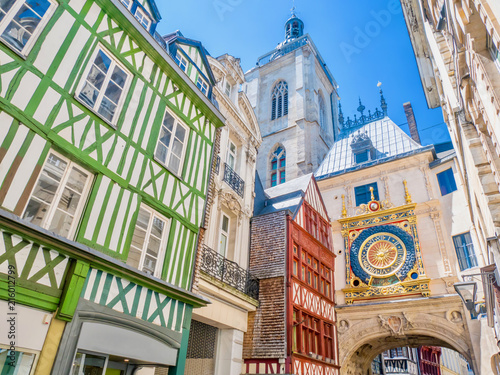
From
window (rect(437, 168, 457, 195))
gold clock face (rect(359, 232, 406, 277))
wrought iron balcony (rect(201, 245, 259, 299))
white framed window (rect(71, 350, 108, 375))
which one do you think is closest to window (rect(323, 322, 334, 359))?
wrought iron balcony (rect(201, 245, 259, 299))

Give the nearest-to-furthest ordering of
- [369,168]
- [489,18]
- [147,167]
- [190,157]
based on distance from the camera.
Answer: [489,18], [147,167], [190,157], [369,168]

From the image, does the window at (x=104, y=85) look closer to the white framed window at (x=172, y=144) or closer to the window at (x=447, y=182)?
the white framed window at (x=172, y=144)

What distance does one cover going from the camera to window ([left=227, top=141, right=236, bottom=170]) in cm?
1138

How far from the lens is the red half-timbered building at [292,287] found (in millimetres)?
9492

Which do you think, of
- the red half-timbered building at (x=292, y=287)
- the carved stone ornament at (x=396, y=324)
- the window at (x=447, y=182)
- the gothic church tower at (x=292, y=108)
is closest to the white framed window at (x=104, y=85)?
the red half-timbered building at (x=292, y=287)

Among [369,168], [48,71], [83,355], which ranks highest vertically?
[369,168]

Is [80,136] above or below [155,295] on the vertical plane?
above

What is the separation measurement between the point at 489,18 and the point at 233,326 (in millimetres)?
8176

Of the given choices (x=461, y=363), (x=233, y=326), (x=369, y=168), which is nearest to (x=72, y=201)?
(x=233, y=326)

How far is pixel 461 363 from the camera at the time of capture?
102 ft

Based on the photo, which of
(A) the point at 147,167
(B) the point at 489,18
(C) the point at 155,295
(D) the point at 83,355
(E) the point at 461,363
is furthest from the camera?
(E) the point at 461,363

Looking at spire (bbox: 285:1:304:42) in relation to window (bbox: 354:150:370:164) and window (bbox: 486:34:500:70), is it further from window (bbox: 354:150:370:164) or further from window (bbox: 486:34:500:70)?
window (bbox: 486:34:500:70)

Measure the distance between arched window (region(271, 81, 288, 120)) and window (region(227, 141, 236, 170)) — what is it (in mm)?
16955

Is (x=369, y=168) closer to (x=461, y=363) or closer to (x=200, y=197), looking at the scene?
(x=200, y=197)
